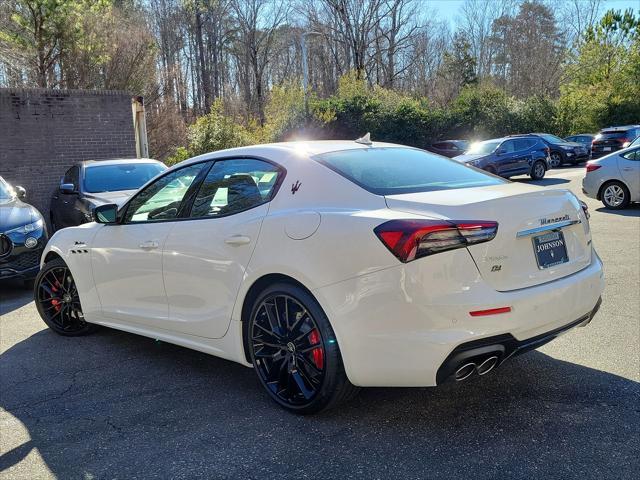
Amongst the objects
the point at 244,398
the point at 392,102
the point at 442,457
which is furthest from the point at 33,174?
the point at 392,102

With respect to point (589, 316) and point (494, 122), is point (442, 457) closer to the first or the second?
point (589, 316)

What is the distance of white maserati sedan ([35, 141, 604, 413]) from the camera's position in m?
2.89

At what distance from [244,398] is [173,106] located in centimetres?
2707

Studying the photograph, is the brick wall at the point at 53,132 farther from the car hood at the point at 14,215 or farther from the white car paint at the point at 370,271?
the white car paint at the point at 370,271

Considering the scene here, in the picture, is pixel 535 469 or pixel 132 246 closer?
pixel 535 469

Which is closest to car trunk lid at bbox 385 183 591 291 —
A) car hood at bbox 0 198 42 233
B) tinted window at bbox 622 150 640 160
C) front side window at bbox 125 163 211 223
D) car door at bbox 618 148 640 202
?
front side window at bbox 125 163 211 223

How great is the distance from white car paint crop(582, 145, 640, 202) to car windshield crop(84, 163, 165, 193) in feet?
27.7

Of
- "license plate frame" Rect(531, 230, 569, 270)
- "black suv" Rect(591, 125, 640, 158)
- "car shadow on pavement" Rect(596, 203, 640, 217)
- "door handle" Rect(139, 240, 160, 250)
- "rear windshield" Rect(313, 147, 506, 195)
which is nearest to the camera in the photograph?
"license plate frame" Rect(531, 230, 569, 270)

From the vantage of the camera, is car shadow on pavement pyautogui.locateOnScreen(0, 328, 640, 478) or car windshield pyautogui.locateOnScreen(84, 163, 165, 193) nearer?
car shadow on pavement pyautogui.locateOnScreen(0, 328, 640, 478)

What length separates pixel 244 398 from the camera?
12.3ft

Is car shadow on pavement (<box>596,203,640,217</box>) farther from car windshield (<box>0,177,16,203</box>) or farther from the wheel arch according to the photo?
car windshield (<box>0,177,16,203</box>)

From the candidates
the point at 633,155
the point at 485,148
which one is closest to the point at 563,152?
the point at 485,148

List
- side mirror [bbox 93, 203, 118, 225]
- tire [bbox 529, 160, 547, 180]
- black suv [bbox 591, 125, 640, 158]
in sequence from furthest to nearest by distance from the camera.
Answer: black suv [bbox 591, 125, 640, 158]
tire [bbox 529, 160, 547, 180]
side mirror [bbox 93, 203, 118, 225]

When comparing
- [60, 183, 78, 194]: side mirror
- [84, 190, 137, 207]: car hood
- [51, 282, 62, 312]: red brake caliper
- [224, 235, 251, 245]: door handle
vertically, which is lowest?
[51, 282, 62, 312]: red brake caliper
